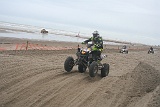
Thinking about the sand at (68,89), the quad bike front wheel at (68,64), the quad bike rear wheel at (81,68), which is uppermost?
the quad bike front wheel at (68,64)

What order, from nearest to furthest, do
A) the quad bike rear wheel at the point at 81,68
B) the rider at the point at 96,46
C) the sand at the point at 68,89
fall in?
the sand at the point at 68,89 → the rider at the point at 96,46 → the quad bike rear wheel at the point at 81,68

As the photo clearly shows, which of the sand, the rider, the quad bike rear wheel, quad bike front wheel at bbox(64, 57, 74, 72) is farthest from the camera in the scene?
the quad bike rear wheel

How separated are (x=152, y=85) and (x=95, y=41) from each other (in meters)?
3.07

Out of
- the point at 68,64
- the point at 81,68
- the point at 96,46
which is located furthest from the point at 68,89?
the point at 96,46

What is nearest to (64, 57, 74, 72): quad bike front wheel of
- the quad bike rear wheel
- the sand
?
the sand

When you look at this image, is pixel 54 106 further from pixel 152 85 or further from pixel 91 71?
pixel 152 85

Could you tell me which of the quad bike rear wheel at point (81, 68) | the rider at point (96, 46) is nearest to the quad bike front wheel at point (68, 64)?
the quad bike rear wheel at point (81, 68)

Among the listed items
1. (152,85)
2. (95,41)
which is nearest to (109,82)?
(152,85)

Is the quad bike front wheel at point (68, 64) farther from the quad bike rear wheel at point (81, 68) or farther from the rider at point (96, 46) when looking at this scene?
the rider at point (96, 46)

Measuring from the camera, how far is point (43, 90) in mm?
7723

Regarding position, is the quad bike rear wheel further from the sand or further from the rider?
the rider

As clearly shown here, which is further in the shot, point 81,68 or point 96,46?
point 81,68

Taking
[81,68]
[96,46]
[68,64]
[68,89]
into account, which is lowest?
[68,89]

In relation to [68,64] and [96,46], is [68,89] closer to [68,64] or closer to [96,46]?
[68,64]
